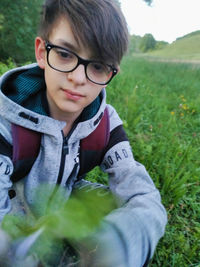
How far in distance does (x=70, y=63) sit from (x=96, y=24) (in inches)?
8.1

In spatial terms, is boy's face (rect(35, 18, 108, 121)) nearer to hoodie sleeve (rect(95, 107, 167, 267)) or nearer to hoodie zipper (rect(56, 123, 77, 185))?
hoodie zipper (rect(56, 123, 77, 185))

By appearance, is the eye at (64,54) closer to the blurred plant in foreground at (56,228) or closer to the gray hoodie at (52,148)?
the gray hoodie at (52,148)

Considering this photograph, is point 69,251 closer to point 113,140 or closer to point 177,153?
point 113,140

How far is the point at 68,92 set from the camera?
863 millimetres

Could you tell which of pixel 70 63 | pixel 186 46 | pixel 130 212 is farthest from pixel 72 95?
pixel 186 46

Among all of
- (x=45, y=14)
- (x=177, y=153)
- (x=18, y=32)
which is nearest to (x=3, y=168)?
(x=45, y=14)

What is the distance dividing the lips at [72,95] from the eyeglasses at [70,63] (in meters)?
0.08

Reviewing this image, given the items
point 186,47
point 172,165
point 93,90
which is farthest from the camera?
point 186,47

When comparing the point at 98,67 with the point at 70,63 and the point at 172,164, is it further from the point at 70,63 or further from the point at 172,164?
the point at 172,164

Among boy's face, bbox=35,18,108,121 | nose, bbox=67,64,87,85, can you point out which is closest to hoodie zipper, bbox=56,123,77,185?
boy's face, bbox=35,18,108,121

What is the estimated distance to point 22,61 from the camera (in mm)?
5719

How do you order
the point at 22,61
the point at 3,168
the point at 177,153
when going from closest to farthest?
the point at 3,168 < the point at 177,153 < the point at 22,61

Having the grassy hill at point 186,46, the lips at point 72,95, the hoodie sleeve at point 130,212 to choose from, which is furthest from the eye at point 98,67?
the grassy hill at point 186,46

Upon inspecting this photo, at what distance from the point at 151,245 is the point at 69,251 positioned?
255 mm
